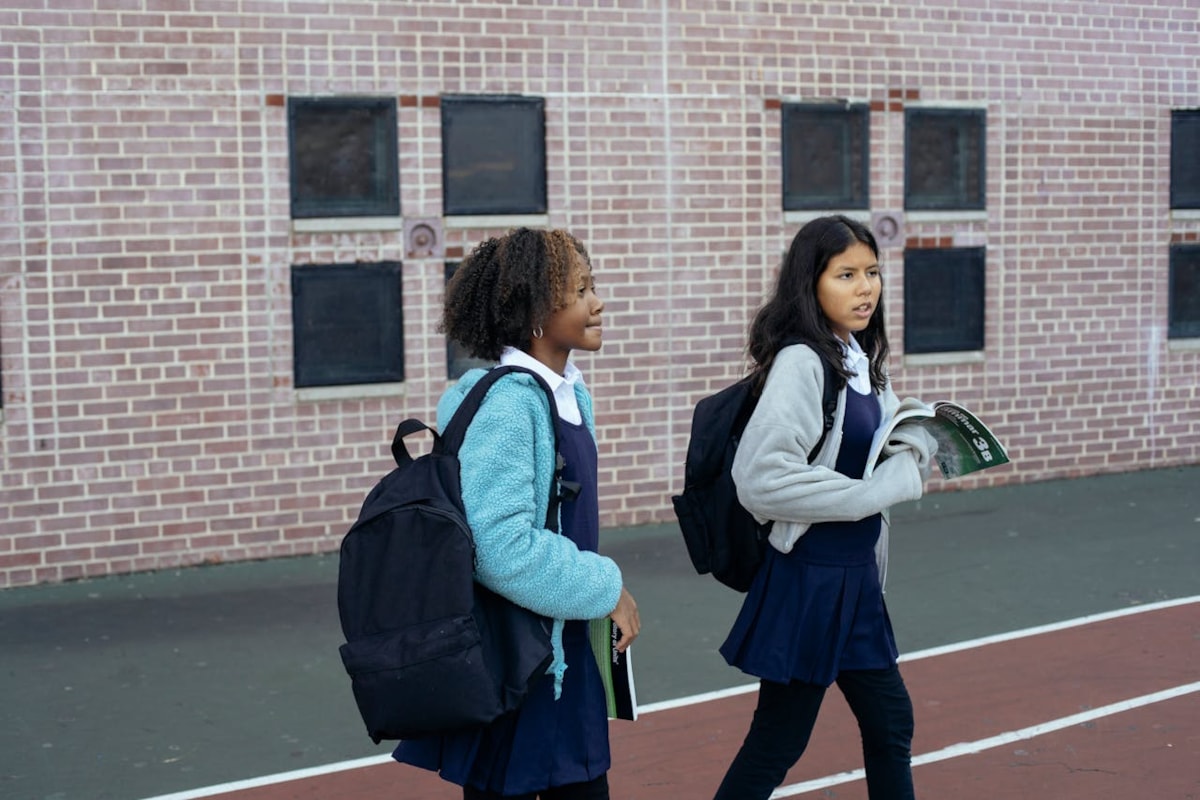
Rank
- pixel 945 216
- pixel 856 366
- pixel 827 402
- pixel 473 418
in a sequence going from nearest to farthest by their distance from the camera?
pixel 473 418 → pixel 827 402 → pixel 856 366 → pixel 945 216

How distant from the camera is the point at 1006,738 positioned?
6516 mm

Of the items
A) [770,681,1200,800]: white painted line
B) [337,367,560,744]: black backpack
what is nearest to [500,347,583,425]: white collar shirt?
[337,367,560,744]: black backpack

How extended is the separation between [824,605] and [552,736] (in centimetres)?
110

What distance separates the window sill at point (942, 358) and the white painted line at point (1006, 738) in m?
5.15

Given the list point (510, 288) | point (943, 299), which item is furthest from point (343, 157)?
point (510, 288)

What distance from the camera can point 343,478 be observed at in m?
10.4

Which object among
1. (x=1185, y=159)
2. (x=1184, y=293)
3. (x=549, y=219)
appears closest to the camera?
(x=549, y=219)

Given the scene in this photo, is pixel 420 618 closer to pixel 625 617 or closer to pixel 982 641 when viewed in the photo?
pixel 625 617

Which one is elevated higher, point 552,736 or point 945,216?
point 945,216

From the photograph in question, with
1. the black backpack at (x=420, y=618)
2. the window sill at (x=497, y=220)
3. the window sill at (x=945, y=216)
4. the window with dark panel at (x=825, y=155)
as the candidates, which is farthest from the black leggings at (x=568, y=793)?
the window sill at (x=945, y=216)

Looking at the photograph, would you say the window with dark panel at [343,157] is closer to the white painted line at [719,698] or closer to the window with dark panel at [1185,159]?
the white painted line at [719,698]

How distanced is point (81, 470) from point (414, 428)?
6579 mm

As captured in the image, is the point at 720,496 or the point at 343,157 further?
the point at 343,157

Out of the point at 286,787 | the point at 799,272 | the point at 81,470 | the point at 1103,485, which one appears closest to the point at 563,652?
the point at 799,272
